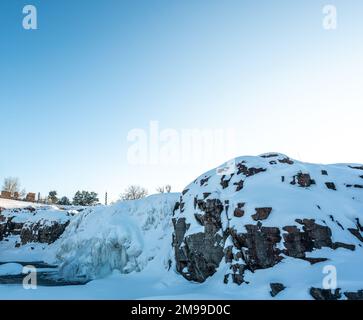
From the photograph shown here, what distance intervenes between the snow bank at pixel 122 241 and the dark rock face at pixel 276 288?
8.59 m

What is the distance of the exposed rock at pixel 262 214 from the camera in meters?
14.8

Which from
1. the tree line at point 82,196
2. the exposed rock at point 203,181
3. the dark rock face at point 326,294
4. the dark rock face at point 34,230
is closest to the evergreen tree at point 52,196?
the tree line at point 82,196

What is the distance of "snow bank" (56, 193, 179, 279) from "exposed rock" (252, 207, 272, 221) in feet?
23.0

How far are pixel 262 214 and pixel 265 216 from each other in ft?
0.54

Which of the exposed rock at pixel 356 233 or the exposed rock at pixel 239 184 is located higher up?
the exposed rock at pixel 239 184

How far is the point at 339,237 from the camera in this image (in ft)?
44.7

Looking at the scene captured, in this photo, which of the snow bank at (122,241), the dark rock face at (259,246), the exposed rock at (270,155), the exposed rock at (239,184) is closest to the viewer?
the dark rock face at (259,246)

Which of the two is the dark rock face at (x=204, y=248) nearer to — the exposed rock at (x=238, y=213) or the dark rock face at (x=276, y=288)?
the exposed rock at (x=238, y=213)

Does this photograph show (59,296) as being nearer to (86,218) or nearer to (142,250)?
(142,250)

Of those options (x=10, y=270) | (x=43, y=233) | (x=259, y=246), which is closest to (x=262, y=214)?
(x=259, y=246)
